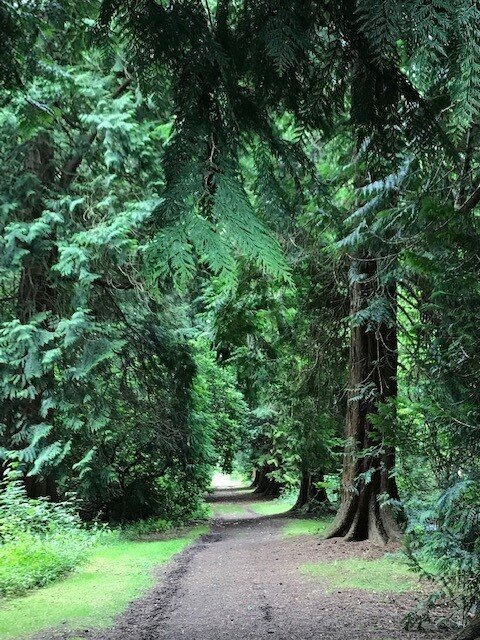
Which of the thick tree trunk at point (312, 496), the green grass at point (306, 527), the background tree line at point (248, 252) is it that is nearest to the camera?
the background tree line at point (248, 252)

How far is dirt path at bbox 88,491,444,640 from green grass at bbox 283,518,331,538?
200 cm

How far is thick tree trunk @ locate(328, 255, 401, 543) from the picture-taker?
32.2 feet

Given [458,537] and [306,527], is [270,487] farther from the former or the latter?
[458,537]

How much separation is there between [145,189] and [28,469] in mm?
6602

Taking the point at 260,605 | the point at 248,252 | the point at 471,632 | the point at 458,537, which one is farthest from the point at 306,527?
the point at 248,252

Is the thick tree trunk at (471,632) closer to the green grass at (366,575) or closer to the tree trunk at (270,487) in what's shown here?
the green grass at (366,575)

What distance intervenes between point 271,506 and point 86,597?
59.9ft

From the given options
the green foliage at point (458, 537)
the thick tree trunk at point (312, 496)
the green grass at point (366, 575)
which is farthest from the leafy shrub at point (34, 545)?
the thick tree trunk at point (312, 496)

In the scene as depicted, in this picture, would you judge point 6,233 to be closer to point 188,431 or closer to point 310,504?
point 188,431

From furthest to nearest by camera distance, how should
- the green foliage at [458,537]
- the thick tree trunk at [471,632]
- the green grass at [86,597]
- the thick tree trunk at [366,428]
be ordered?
the thick tree trunk at [366,428], the green grass at [86,597], the thick tree trunk at [471,632], the green foliage at [458,537]

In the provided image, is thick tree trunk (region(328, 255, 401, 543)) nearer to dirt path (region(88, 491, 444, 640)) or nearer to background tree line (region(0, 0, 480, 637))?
background tree line (region(0, 0, 480, 637))

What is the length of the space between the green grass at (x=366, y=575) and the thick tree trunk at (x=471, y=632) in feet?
8.28

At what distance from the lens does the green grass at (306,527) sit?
12.2 meters

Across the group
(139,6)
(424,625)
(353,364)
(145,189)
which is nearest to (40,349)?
(145,189)
